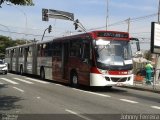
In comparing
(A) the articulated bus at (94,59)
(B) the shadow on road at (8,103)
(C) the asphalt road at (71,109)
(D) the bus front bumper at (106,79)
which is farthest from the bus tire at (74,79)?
(B) the shadow on road at (8,103)

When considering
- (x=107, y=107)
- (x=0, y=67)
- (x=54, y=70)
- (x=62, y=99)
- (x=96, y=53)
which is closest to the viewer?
(x=107, y=107)

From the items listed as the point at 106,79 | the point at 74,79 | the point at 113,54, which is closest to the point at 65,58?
the point at 74,79

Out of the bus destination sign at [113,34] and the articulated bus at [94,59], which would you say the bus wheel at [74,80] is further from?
the bus destination sign at [113,34]

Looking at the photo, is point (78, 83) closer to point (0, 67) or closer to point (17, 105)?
point (17, 105)

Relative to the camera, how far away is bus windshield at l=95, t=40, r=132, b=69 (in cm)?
A: 2206

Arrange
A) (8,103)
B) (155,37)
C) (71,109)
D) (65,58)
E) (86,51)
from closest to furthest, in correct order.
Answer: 1. (71,109)
2. (8,103)
3. (86,51)
4. (155,37)
5. (65,58)

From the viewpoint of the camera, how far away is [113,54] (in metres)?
22.3

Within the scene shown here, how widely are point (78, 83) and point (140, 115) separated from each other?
11384 mm

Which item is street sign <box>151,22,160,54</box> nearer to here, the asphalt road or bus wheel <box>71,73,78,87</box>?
bus wheel <box>71,73,78,87</box>

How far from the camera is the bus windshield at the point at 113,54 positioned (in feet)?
72.4

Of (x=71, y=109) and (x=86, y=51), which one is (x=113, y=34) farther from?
(x=71, y=109)

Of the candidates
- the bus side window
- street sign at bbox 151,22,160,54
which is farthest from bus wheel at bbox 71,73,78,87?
street sign at bbox 151,22,160,54

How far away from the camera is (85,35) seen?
2333 centimetres

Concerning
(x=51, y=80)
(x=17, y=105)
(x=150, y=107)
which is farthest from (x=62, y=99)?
(x=51, y=80)
